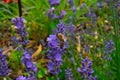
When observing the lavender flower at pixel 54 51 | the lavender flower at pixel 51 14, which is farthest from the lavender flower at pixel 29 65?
the lavender flower at pixel 51 14

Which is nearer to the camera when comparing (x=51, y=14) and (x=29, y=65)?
(x=29, y=65)

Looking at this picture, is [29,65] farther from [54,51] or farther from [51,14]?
[51,14]

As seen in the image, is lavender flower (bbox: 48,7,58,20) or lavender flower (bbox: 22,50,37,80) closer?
lavender flower (bbox: 22,50,37,80)

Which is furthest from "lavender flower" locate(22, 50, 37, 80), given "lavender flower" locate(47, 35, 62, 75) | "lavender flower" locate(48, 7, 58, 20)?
"lavender flower" locate(48, 7, 58, 20)

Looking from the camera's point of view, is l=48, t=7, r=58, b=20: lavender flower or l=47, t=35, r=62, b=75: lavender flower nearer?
l=47, t=35, r=62, b=75: lavender flower

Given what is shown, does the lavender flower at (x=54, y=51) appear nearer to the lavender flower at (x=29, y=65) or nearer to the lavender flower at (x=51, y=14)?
the lavender flower at (x=29, y=65)

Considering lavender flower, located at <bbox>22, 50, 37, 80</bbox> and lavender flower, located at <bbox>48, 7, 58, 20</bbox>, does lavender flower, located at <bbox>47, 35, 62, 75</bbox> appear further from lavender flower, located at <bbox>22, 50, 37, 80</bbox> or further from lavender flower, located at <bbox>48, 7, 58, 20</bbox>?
lavender flower, located at <bbox>48, 7, 58, 20</bbox>

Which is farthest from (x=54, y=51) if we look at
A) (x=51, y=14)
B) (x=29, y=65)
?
(x=51, y=14)

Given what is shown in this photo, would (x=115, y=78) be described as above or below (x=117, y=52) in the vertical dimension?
below

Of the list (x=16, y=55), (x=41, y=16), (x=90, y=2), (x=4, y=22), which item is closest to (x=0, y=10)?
(x=4, y=22)

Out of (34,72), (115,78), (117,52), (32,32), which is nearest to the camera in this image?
(34,72)

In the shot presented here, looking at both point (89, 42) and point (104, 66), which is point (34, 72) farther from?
point (89, 42)
